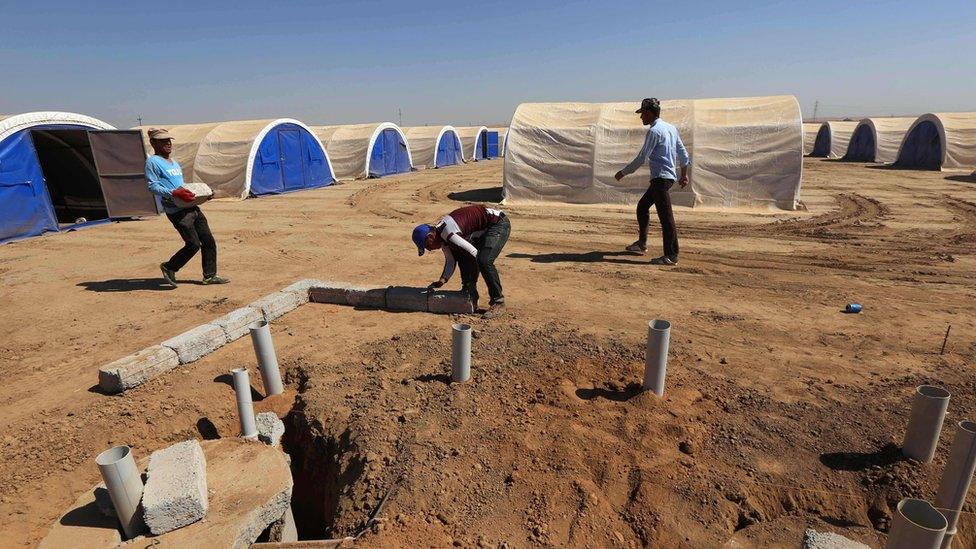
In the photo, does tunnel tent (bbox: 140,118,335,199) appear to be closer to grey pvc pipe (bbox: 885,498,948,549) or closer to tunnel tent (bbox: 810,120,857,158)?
grey pvc pipe (bbox: 885,498,948,549)

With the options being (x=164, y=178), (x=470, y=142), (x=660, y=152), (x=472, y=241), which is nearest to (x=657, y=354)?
(x=472, y=241)

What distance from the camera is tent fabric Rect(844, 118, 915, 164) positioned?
24.4 metres

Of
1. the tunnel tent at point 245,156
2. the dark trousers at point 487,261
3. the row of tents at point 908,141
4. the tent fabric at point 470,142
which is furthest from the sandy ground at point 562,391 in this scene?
the tent fabric at point 470,142

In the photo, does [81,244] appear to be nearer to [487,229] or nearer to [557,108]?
[487,229]

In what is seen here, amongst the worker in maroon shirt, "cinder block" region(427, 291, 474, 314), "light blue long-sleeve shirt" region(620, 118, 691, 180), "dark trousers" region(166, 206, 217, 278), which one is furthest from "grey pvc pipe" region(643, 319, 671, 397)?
"dark trousers" region(166, 206, 217, 278)

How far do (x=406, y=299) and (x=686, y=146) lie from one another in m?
9.26

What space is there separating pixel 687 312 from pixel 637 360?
1.50m

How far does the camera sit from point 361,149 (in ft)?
66.8

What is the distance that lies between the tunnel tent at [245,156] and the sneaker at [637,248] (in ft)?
40.5

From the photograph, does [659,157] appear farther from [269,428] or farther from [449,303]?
[269,428]

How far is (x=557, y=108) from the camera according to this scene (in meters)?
13.6

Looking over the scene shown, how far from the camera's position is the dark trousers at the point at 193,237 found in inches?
244

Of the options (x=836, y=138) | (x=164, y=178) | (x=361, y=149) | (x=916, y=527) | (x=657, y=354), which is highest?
(x=164, y=178)

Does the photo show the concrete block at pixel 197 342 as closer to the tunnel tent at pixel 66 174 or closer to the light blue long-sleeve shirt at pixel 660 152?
the light blue long-sleeve shirt at pixel 660 152
